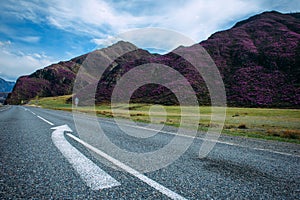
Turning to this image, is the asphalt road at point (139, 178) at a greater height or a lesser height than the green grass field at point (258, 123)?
greater

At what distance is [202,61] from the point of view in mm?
66312

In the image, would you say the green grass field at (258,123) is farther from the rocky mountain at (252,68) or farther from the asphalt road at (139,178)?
the rocky mountain at (252,68)

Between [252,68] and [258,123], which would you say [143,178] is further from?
[252,68]

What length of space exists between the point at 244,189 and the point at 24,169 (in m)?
3.58

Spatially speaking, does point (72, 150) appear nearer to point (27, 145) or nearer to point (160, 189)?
point (27, 145)

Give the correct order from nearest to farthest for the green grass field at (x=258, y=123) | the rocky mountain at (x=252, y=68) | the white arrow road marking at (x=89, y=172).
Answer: the white arrow road marking at (x=89, y=172)
the green grass field at (x=258, y=123)
the rocky mountain at (x=252, y=68)

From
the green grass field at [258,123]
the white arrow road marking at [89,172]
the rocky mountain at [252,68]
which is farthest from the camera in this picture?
the rocky mountain at [252,68]

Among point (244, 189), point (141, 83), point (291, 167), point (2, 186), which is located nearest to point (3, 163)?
point (2, 186)

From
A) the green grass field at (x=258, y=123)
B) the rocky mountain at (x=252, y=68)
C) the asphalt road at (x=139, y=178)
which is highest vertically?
the rocky mountain at (x=252, y=68)

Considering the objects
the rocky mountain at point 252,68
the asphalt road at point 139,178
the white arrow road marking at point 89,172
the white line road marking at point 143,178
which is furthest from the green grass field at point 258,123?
the rocky mountain at point 252,68

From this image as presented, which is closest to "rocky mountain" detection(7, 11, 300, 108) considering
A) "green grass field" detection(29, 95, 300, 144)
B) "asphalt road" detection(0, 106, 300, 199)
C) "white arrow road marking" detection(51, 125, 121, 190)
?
"green grass field" detection(29, 95, 300, 144)

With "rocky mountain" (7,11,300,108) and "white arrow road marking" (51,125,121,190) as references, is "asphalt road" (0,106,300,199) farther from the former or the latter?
"rocky mountain" (7,11,300,108)

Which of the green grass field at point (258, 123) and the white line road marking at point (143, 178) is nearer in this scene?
the white line road marking at point (143, 178)

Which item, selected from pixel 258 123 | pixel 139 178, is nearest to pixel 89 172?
pixel 139 178
